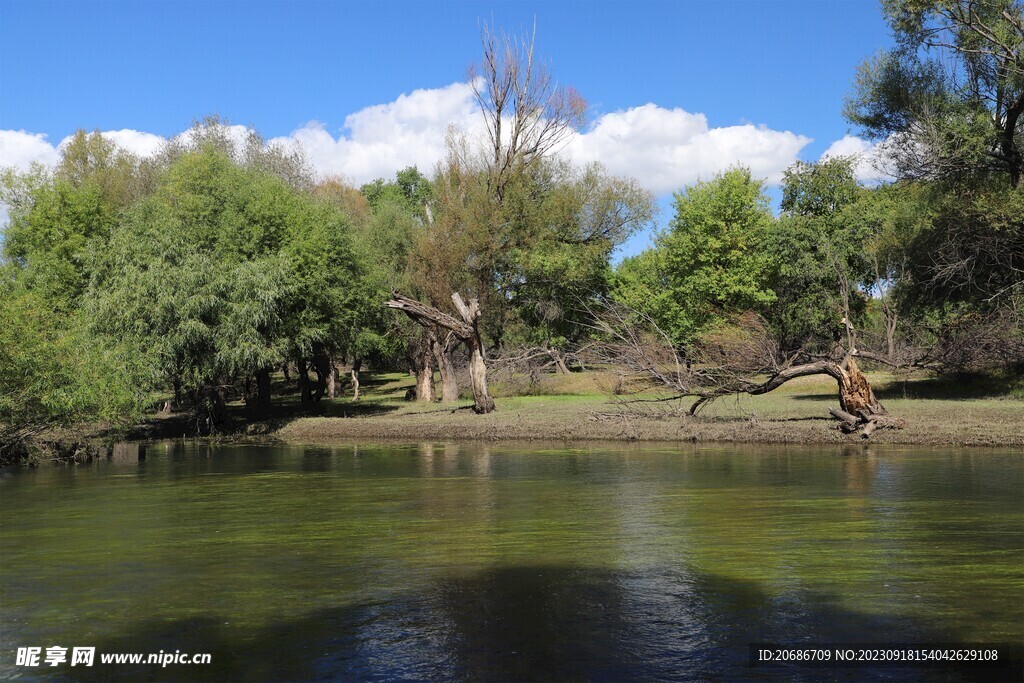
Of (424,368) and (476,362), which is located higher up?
(476,362)

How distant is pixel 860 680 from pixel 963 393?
119 feet

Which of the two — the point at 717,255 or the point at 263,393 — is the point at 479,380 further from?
the point at 717,255

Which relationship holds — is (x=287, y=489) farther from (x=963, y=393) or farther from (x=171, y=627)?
(x=963, y=393)

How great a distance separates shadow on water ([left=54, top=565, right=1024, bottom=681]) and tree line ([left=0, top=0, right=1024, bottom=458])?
19.9 m

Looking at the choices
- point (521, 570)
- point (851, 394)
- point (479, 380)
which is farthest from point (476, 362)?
point (521, 570)

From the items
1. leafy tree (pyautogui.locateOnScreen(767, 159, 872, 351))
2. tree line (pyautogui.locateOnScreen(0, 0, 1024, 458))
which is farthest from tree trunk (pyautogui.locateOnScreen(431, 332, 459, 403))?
leafy tree (pyautogui.locateOnScreen(767, 159, 872, 351))

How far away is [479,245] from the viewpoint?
47.5 m

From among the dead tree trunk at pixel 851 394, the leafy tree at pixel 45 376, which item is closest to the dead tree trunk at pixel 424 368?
the leafy tree at pixel 45 376

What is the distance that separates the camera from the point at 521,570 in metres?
14.1

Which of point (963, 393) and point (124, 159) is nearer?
point (963, 393)

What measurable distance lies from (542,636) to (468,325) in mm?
34007

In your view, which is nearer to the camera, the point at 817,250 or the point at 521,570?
the point at 521,570

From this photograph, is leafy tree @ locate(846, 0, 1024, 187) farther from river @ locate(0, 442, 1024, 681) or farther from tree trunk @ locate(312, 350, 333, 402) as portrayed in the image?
tree trunk @ locate(312, 350, 333, 402)

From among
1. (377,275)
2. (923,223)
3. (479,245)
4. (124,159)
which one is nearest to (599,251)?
(479,245)
